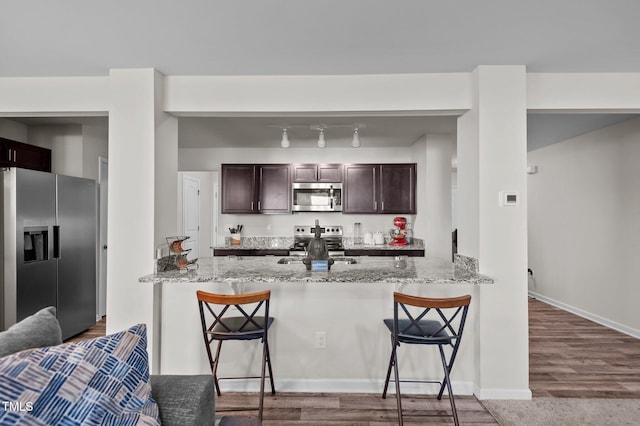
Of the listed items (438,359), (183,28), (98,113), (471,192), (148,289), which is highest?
(183,28)

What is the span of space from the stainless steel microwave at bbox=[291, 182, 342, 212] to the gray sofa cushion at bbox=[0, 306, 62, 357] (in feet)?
12.7

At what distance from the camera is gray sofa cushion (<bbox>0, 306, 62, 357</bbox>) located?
45.4 inches

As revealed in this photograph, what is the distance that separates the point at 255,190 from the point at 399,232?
217 cm

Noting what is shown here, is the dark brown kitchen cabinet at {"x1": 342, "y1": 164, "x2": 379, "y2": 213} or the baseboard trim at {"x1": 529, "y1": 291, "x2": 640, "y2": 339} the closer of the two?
the baseboard trim at {"x1": 529, "y1": 291, "x2": 640, "y2": 339}

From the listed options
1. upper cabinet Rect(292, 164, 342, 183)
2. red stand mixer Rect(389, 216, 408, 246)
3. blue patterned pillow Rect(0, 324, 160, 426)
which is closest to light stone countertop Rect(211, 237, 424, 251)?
red stand mixer Rect(389, 216, 408, 246)

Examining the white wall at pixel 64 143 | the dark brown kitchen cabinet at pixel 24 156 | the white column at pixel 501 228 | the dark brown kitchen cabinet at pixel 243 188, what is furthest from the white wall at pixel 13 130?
the white column at pixel 501 228

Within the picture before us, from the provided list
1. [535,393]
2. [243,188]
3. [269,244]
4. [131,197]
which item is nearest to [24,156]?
[131,197]

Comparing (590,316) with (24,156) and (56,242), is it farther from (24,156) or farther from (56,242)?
(24,156)

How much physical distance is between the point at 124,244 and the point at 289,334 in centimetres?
139

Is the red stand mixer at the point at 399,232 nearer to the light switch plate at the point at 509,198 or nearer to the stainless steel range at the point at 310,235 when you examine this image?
the stainless steel range at the point at 310,235

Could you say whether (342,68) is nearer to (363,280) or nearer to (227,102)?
(227,102)

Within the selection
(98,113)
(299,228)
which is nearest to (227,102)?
(98,113)

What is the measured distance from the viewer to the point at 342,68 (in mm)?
2672

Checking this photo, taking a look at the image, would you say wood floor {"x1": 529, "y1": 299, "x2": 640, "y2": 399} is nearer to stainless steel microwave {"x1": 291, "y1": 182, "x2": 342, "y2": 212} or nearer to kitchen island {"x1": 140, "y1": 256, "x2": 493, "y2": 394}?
kitchen island {"x1": 140, "y1": 256, "x2": 493, "y2": 394}
